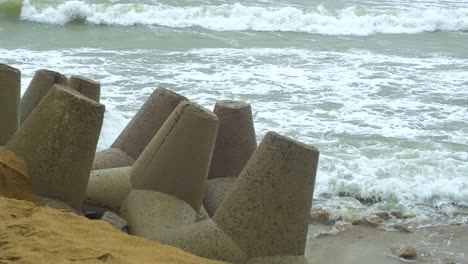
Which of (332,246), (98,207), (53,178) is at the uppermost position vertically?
(53,178)

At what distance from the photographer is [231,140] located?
486 centimetres

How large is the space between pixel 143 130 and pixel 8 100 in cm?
99

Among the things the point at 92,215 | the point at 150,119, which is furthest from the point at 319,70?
the point at 92,215

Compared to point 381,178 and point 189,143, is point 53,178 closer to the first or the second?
point 189,143

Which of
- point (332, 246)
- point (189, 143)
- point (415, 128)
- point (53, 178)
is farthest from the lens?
point (415, 128)

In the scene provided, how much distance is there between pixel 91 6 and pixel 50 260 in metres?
17.1

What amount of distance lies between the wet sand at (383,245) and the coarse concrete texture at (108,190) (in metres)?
1.75

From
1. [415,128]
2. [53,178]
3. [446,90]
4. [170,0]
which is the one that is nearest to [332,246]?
[53,178]

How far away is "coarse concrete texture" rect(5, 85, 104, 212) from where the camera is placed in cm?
392

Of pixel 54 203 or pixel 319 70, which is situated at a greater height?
pixel 54 203

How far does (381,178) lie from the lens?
7309 mm

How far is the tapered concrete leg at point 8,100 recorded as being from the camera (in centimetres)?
462

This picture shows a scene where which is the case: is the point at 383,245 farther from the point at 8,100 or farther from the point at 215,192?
the point at 8,100

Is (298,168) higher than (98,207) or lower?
higher
